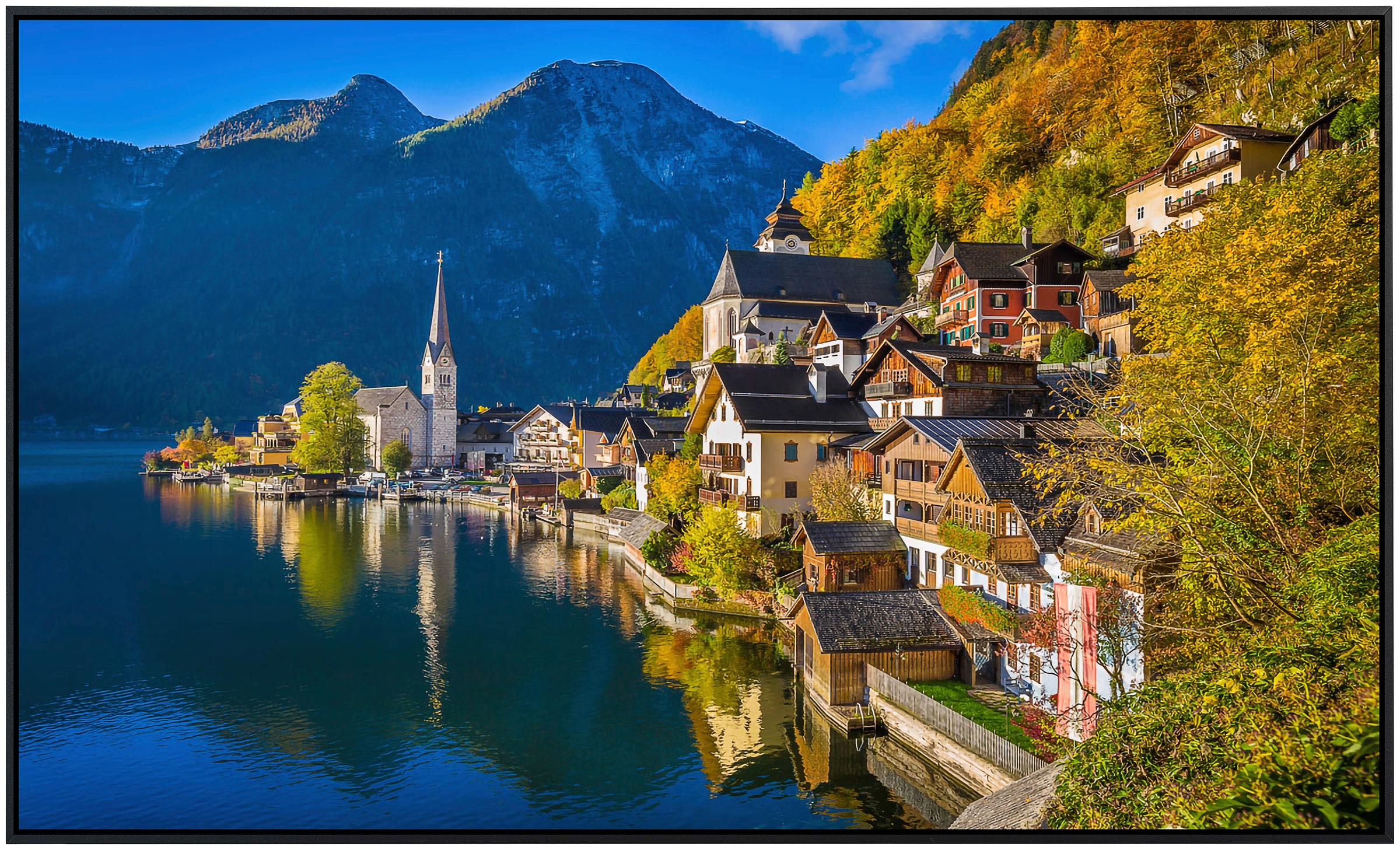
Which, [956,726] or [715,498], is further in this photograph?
[715,498]

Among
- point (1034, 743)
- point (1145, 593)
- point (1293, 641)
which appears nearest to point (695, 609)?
point (1034, 743)

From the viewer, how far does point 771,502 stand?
3494 centimetres

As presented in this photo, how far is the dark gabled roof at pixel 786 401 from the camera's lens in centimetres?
3503

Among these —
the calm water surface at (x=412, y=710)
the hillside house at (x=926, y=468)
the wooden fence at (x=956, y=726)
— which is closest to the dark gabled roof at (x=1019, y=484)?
the hillside house at (x=926, y=468)

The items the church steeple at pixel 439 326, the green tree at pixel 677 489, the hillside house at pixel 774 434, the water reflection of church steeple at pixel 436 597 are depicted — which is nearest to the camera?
the water reflection of church steeple at pixel 436 597

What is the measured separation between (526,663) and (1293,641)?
22158 millimetres

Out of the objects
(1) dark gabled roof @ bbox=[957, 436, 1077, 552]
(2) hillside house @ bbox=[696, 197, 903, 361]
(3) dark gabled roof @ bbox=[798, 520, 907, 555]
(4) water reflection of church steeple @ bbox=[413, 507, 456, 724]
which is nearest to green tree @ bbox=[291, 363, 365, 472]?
(4) water reflection of church steeple @ bbox=[413, 507, 456, 724]

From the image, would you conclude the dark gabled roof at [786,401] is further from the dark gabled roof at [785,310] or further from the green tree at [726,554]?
the dark gabled roof at [785,310]

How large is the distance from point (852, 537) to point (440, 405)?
303 feet

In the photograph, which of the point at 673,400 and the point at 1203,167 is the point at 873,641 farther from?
the point at 673,400

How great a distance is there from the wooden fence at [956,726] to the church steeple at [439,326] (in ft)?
339

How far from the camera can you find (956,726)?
1681 centimetres

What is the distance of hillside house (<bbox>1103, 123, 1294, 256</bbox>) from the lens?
36.6 m

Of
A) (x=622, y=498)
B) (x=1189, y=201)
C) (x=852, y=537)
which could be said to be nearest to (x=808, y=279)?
(x=622, y=498)
